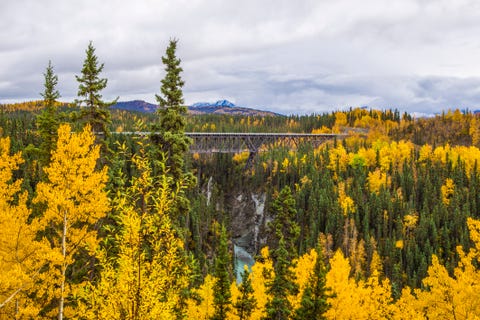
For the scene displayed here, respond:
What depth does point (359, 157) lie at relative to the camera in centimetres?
13400

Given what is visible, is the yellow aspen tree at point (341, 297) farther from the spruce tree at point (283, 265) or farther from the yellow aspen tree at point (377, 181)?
the yellow aspen tree at point (377, 181)

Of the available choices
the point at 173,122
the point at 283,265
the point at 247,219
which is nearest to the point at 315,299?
the point at 283,265

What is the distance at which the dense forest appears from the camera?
14008 millimetres

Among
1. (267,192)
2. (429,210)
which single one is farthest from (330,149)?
(429,210)

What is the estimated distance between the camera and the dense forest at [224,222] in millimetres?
14008

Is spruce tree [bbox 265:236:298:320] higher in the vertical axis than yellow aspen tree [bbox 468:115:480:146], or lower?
lower

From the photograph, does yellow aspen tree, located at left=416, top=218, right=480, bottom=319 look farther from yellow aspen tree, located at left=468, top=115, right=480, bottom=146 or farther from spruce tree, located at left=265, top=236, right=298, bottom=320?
yellow aspen tree, located at left=468, top=115, right=480, bottom=146

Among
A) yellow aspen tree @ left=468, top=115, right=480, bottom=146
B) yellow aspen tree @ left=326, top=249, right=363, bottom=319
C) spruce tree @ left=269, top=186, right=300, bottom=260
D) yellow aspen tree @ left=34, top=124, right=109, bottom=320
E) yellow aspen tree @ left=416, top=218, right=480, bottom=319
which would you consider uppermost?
yellow aspen tree @ left=468, top=115, right=480, bottom=146

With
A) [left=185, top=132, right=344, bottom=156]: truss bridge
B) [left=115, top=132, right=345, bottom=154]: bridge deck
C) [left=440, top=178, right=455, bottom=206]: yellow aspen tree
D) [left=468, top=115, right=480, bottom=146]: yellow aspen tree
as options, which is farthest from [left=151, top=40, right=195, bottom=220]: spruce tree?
[left=468, top=115, right=480, bottom=146]: yellow aspen tree

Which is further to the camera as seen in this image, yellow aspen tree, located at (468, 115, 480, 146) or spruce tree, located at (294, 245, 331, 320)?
yellow aspen tree, located at (468, 115, 480, 146)

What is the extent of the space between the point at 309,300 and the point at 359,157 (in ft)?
379

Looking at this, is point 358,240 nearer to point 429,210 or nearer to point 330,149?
point 429,210

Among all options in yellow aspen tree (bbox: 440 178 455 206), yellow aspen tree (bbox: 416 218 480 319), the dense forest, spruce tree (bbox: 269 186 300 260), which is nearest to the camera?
the dense forest

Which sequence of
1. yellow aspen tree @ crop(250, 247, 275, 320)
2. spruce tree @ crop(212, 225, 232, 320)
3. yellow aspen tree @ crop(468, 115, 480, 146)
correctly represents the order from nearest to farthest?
spruce tree @ crop(212, 225, 232, 320) → yellow aspen tree @ crop(250, 247, 275, 320) → yellow aspen tree @ crop(468, 115, 480, 146)
